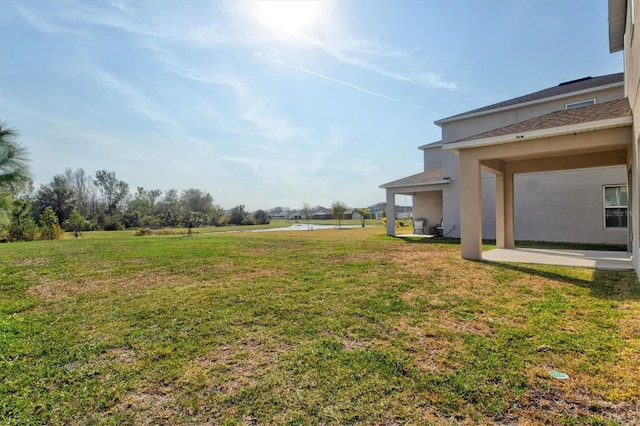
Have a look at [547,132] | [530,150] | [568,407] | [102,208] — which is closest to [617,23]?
[547,132]

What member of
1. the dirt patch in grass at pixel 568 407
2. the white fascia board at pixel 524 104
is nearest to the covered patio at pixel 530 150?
the white fascia board at pixel 524 104

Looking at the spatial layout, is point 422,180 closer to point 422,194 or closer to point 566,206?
point 422,194

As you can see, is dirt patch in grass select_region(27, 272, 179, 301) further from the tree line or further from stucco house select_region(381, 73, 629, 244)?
the tree line

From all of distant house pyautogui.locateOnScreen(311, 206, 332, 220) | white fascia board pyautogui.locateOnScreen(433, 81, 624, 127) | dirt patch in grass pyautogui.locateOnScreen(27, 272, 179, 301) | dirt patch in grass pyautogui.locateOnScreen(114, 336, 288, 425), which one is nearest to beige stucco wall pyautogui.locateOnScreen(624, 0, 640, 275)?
dirt patch in grass pyautogui.locateOnScreen(114, 336, 288, 425)

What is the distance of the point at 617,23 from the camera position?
924 centimetres

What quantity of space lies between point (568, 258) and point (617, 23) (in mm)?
7241

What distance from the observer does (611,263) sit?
8336 millimetres

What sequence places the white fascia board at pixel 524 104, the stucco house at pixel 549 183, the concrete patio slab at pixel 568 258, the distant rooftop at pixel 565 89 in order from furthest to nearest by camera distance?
the distant rooftop at pixel 565 89 → the white fascia board at pixel 524 104 → the stucco house at pixel 549 183 → the concrete patio slab at pixel 568 258

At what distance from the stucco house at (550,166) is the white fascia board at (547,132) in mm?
21

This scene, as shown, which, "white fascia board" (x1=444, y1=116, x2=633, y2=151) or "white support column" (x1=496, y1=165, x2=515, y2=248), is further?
"white support column" (x1=496, y1=165, x2=515, y2=248)

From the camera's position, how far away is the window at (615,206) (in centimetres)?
1253

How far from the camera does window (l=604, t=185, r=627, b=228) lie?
1253 cm

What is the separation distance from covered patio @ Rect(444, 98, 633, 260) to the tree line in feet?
72.2

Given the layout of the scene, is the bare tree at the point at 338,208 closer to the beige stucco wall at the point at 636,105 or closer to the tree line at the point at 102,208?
the tree line at the point at 102,208
